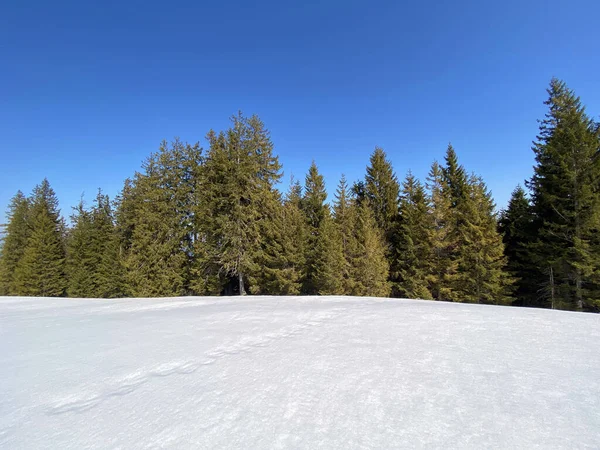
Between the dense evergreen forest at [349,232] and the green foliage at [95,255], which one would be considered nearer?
the dense evergreen forest at [349,232]

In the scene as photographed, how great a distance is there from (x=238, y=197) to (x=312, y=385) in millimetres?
15971

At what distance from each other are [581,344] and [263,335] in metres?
3.76

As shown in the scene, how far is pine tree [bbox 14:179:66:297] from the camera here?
2386cm

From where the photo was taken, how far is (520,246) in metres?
18.3

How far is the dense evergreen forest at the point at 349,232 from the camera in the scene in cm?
1440

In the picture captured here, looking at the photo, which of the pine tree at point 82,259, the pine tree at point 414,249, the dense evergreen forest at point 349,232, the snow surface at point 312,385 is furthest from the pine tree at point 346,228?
the pine tree at point 82,259

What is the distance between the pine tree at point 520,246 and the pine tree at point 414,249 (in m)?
4.70

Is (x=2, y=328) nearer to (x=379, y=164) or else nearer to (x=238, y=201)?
(x=238, y=201)

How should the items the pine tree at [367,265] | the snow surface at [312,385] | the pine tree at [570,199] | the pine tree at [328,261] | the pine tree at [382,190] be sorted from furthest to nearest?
the pine tree at [382,190] → the pine tree at [367,265] → the pine tree at [328,261] → the pine tree at [570,199] → the snow surface at [312,385]

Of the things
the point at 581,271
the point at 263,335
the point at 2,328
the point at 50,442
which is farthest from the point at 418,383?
the point at 581,271

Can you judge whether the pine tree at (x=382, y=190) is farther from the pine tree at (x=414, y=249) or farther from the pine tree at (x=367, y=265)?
the pine tree at (x=367, y=265)

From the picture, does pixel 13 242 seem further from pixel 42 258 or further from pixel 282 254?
pixel 282 254

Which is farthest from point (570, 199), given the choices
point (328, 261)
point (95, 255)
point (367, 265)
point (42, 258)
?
point (42, 258)

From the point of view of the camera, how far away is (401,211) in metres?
22.2
